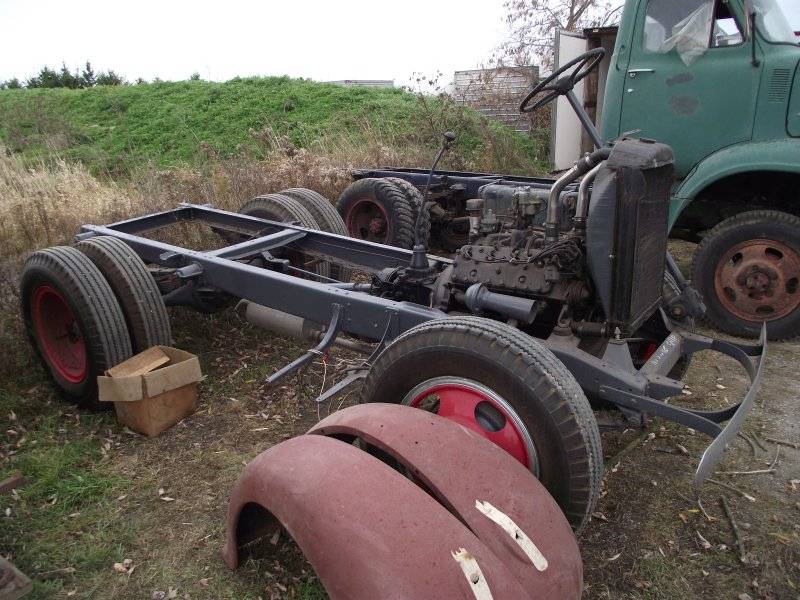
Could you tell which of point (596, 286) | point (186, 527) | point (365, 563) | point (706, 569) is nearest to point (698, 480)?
point (706, 569)

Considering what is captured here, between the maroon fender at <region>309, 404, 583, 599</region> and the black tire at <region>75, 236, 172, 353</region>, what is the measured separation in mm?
1845

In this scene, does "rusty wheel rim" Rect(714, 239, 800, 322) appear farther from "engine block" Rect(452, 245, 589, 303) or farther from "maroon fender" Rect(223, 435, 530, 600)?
"maroon fender" Rect(223, 435, 530, 600)

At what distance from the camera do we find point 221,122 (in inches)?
643

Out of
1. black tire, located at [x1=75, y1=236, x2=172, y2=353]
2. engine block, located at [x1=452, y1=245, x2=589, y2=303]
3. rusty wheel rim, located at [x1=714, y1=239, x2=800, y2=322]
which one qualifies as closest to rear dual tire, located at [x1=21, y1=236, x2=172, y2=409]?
black tire, located at [x1=75, y1=236, x2=172, y2=353]

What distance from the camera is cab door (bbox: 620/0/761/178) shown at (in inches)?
179

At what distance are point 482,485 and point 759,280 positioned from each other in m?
3.51

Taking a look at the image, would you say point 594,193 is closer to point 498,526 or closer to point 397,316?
point 397,316

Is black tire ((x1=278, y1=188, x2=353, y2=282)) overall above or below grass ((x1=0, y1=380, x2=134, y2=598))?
above

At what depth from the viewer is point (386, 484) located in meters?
1.69

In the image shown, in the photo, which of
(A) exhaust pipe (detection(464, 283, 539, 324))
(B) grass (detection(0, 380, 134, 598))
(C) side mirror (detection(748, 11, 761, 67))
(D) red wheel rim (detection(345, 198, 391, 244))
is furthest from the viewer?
(D) red wheel rim (detection(345, 198, 391, 244))

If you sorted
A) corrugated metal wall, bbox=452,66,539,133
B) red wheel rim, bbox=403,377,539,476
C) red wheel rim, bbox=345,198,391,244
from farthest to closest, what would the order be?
corrugated metal wall, bbox=452,66,539,133, red wheel rim, bbox=345,198,391,244, red wheel rim, bbox=403,377,539,476

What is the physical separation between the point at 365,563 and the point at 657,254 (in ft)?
6.47

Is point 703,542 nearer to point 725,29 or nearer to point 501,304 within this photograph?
point 501,304

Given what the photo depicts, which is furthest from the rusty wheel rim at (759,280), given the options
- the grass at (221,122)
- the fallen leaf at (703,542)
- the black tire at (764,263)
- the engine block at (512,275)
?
the grass at (221,122)
